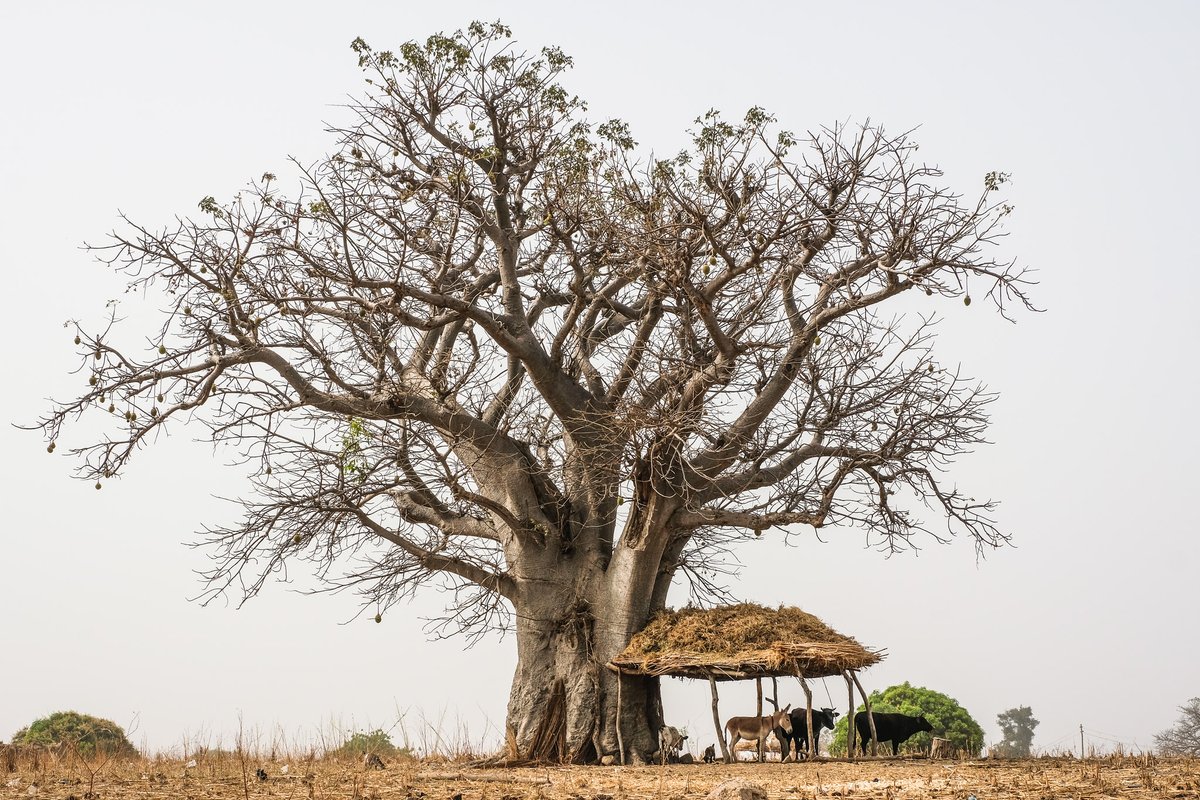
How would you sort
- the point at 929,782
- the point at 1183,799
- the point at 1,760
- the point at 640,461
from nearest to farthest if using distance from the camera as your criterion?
1. the point at 1183,799
2. the point at 929,782
3. the point at 1,760
4. the point at 640,461

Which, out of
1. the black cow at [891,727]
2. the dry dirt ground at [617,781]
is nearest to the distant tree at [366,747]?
the dry dirt ground at [617,781]

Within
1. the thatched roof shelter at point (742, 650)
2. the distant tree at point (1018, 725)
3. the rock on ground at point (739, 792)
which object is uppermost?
the thatched roof shelter at point (742, 650)

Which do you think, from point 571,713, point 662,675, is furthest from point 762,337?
point 571,713

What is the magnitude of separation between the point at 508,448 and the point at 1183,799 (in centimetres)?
757

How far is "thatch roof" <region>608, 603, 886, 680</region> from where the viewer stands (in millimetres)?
11328

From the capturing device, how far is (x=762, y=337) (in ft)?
38.7

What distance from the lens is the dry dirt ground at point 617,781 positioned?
7.57 m

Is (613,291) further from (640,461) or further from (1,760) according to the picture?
(1,760)

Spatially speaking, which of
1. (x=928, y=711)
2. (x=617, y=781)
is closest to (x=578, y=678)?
(x=617, y=781)

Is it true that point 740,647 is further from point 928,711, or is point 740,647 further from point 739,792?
point 928,711

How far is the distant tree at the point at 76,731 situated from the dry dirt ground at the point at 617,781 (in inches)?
167

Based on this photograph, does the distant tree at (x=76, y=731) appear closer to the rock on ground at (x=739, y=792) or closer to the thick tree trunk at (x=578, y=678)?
the thick tree trunk at (x=578, y=678)

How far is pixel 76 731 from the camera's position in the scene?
15.3 m

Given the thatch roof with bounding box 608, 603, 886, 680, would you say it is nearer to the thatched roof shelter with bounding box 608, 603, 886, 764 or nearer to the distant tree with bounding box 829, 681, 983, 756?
the thatched roof shelter with bounding box 608, 603, 886, 764
